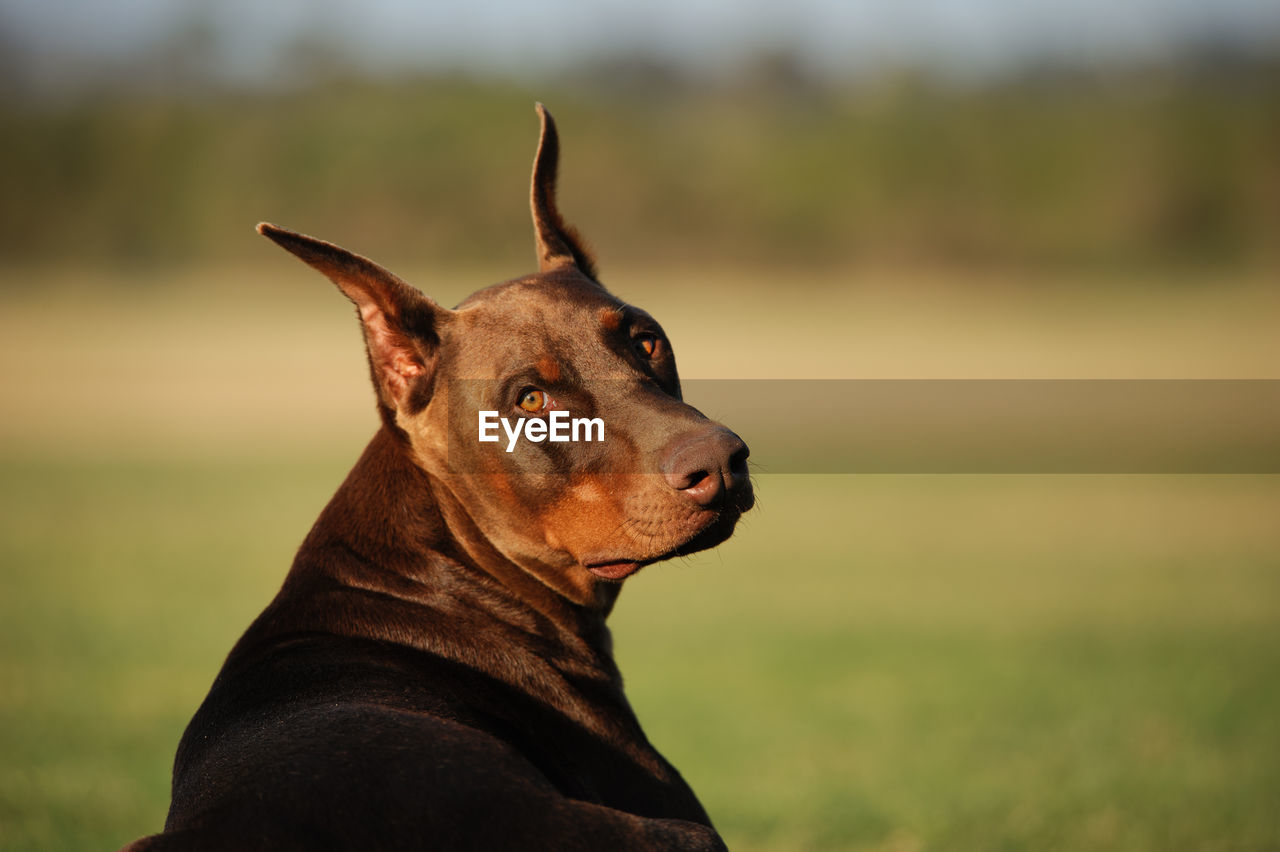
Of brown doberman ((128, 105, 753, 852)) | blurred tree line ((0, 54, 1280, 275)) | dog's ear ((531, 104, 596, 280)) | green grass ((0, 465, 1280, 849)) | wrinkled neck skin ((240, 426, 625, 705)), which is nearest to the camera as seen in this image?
brown doberman ((128, 105, 753, 852))

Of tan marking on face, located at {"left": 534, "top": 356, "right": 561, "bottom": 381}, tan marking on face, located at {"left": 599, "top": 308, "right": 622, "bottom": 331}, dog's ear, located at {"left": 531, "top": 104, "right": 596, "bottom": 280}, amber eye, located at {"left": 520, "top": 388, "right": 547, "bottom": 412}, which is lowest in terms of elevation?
amber eye, located at {"left": 520, "top": 388, "right": 547, "bottom": 412}

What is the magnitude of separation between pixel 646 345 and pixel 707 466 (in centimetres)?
73

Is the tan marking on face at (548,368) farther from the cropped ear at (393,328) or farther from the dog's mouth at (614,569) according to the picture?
the dog's mouth at (614,569)

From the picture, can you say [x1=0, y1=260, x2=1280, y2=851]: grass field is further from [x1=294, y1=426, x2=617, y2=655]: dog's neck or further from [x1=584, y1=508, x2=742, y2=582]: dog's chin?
[x1=584, y1=508, x2=742, y2=582]: dog's chin

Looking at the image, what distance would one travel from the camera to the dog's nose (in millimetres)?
3582

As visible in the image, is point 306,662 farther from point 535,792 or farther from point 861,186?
point 861,186

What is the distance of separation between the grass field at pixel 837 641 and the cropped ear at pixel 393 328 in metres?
2.52

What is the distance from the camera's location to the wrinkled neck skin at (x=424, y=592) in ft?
12.6

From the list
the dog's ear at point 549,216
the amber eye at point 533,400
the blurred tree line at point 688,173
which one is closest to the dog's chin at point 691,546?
the amber eye at point 533,400

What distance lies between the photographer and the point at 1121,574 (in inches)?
540

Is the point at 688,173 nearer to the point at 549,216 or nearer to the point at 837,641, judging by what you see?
the point at 837,641

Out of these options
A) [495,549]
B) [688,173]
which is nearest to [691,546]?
[495,549]

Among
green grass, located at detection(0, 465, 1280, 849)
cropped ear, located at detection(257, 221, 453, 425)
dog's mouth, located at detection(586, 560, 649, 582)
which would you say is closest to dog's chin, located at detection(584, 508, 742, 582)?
dog's mouth, located at detection(586, 560, 649, 582)

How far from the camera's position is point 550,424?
153 inches
